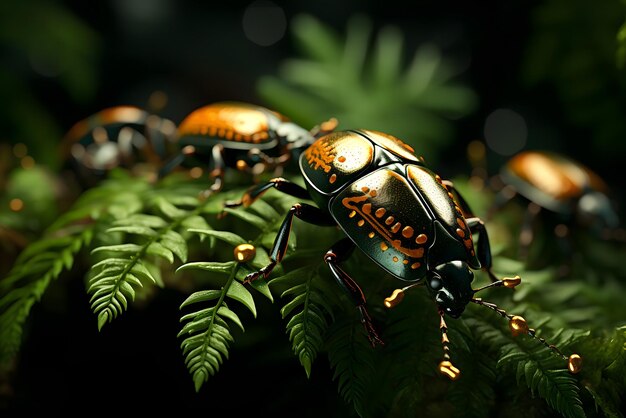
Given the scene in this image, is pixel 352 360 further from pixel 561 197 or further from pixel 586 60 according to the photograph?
pixel 586 60

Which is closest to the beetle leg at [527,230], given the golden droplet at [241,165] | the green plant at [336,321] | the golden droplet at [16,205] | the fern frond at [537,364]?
the green plant at [336,321]

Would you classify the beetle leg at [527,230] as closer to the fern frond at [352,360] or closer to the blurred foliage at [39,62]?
the fern frond at [352,360]

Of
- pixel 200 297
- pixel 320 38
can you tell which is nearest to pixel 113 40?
pixel 320 38

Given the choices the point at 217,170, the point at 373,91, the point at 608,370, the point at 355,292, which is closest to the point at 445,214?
the point at 355,292

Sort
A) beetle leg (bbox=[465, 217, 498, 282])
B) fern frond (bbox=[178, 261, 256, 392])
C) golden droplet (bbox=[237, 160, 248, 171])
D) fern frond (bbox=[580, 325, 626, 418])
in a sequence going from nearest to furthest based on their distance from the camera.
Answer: fern frond (bbox=[178, 261, 256, 392])
fern frond (bbox=[580, 325, 626, 418])
beetle leg (bbox=[465, 217, 498, 282])
golden droplet (bbox=[237, 160, 248, 171])

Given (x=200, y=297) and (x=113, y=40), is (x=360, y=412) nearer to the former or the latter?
(x=200, y=297)

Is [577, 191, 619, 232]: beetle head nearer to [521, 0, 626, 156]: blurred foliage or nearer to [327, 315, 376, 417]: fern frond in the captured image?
[521, 0, 626, 156]: blurred foliage

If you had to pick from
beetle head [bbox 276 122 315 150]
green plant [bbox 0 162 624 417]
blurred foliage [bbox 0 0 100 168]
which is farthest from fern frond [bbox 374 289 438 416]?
blurred foliage [bbox 0 0 100 168]
